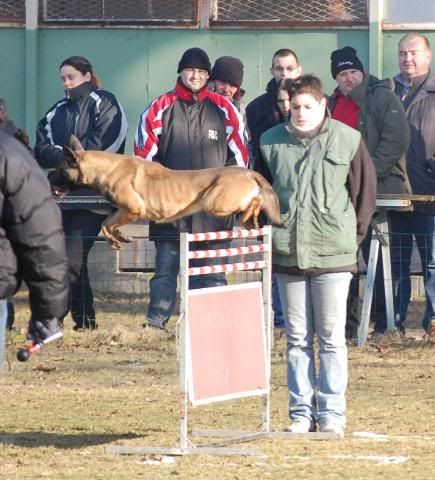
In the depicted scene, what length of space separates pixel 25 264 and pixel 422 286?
7658 mm

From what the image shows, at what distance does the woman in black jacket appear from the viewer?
40.5 ft

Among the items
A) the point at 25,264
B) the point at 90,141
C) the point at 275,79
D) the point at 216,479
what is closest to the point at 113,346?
the point at 90,141

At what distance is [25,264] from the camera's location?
6.06m

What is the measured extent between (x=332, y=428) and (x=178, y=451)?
3.04ft

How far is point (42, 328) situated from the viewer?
6164mm

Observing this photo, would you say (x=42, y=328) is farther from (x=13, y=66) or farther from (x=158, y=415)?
(x=13, y=66)

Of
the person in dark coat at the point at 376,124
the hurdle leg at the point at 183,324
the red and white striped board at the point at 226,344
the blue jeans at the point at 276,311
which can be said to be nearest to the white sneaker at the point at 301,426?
the red and white striped board at the point at 226,344

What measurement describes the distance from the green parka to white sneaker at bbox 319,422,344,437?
2.77ft

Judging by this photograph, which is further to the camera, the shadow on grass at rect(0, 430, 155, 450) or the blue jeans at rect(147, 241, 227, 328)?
the blue jeans at rect(147, 241, 227, 328)

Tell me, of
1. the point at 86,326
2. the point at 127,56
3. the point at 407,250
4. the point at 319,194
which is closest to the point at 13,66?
the point at 127,56

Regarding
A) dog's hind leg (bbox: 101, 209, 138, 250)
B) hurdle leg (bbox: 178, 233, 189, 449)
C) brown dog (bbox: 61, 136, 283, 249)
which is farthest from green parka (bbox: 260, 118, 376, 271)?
dog's hind leg (bbox: 101, 209, 138, 250)

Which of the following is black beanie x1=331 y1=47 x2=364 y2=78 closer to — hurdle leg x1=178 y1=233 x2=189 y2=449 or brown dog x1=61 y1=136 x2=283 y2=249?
brown dog x1=61 y1=136 x2=283 y2=249

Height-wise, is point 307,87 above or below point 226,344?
above

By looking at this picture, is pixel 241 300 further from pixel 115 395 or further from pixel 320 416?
pixel 115 395
